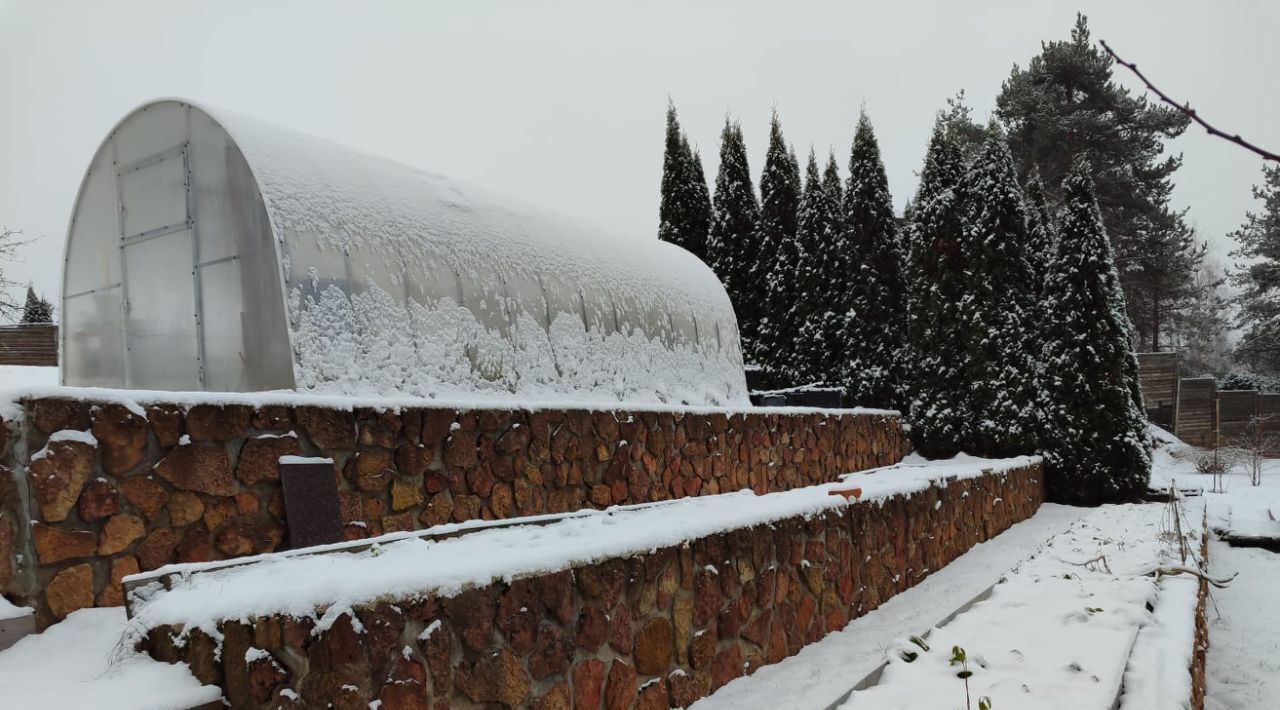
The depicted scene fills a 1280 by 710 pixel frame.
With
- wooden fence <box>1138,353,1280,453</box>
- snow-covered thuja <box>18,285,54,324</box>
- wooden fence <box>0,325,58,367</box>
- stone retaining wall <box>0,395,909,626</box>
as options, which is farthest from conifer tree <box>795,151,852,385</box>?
snow-covered thuja <box>18,285,54,324</box>

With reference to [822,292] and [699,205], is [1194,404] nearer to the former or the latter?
[822,292]

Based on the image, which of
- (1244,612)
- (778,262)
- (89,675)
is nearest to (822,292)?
(778,262)

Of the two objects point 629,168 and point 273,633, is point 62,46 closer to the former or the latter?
point 273,633

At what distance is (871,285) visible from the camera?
47.3 feet

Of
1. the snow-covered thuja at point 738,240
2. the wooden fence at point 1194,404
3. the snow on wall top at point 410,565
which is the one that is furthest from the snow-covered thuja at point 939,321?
the wooden fence at point 1194,404

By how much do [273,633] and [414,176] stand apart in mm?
5461

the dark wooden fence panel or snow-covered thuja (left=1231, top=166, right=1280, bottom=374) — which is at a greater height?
snow-covered thuja (left=1231, top=166, right=1280, bottom=374)

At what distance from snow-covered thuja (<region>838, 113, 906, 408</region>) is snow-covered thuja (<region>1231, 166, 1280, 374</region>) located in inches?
496

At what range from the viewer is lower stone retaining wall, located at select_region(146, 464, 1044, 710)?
212 cm

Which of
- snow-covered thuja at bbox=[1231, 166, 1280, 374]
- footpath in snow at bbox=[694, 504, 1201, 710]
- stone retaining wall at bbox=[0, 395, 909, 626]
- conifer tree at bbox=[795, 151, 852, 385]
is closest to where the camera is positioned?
footpath in snow at bbox=[694, 504, 1201, 710]

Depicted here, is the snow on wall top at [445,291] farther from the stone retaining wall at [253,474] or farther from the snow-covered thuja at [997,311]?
the snow-covered thuja at [997,311]

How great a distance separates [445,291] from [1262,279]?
2439cm

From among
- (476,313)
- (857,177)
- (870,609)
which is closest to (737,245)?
(857,177)

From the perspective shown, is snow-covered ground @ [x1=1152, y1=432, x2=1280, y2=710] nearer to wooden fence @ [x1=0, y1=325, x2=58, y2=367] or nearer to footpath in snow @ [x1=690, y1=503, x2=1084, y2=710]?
footpath in snow @ [x1=690, y1=503, x2=1084, y2=710]
